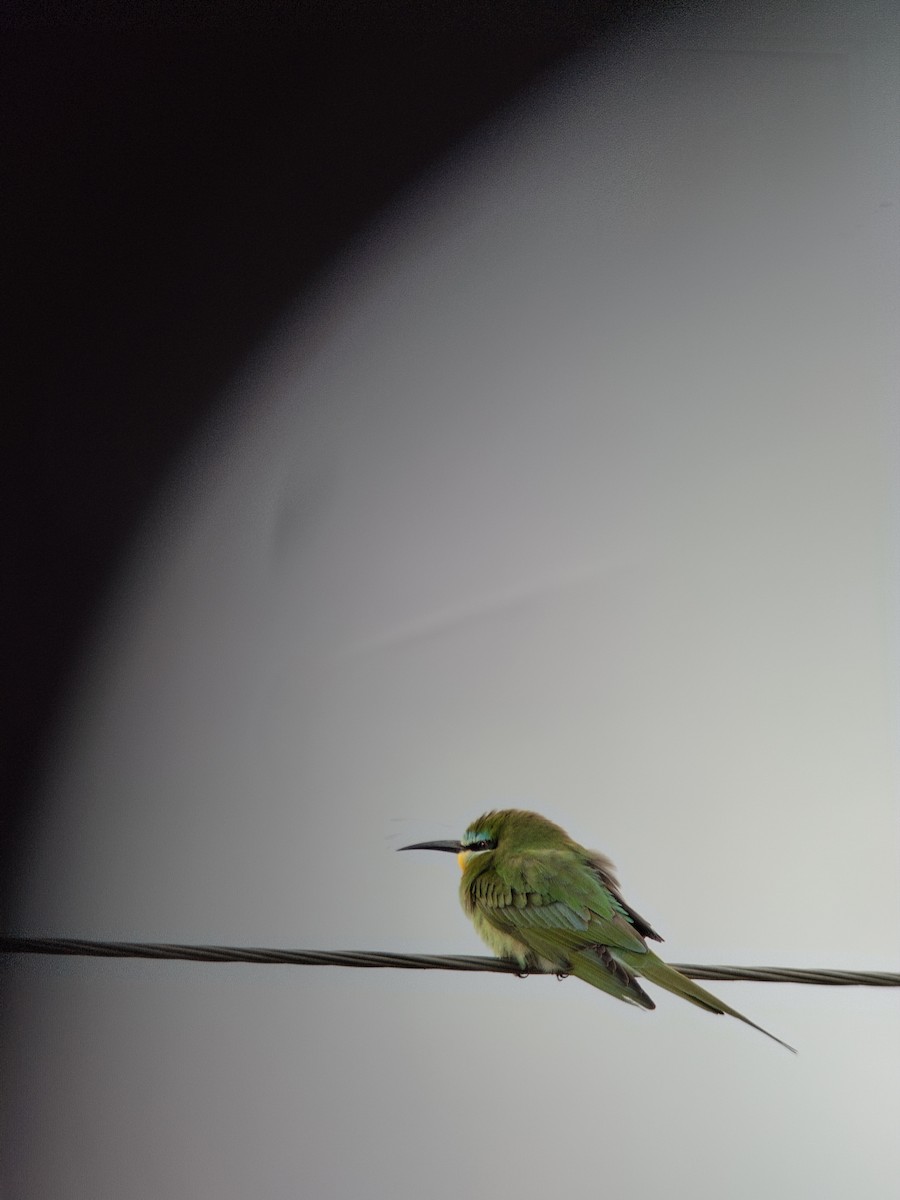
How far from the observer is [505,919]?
4.78ft

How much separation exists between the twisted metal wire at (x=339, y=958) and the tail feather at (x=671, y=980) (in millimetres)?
65

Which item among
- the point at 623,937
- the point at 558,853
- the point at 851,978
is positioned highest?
the point at 558,853

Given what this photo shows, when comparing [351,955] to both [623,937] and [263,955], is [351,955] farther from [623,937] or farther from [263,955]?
[623,937]

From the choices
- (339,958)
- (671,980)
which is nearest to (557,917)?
(671,980)

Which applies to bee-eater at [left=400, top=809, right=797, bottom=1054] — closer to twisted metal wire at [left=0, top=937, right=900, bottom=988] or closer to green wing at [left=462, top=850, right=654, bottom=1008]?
green wing at [left=462, top=850, right=654, bottom=1008]

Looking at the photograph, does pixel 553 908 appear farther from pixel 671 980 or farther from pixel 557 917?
pixel 671 980

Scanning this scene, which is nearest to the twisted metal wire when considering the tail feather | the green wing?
the tail feather

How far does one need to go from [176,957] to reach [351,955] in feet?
0.63

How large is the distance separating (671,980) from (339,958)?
0.42 metres

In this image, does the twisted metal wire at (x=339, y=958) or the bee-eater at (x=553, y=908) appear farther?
the bee-eater at (x=553, y=908)

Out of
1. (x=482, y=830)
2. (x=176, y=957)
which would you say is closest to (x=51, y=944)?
(x=176, y=957)

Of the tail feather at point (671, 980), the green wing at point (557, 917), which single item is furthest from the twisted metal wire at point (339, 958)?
the green wing at point (557, 917)

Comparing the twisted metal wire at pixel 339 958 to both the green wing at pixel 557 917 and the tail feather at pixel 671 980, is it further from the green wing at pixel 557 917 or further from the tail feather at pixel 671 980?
the green wing at pixel 557 917

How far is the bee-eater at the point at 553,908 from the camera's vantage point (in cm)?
127
